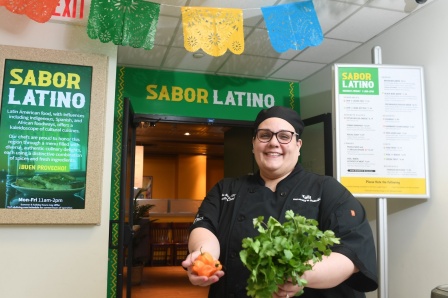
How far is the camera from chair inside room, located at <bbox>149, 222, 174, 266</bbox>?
8.34 meters

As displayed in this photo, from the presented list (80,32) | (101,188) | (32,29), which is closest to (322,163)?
(101,188)

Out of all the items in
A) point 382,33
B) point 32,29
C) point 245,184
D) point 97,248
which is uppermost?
point 382,33

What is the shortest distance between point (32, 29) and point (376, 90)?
2.56m

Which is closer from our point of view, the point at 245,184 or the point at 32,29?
the point at 245,184

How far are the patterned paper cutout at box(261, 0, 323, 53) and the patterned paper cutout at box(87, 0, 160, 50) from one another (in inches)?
31.3

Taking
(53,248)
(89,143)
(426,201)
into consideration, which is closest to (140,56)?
(89,143)

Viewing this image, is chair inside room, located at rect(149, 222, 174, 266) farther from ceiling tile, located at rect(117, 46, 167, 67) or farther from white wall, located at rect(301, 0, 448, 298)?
white wall, located at rect(301, 0, 448, 298)

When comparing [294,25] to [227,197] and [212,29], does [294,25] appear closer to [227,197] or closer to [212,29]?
[212,29]

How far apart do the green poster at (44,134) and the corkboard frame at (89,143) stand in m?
0.04

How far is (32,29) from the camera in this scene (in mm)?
2756

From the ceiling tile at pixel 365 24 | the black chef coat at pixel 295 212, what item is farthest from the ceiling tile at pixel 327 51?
the black chef coat at pixel 295 212

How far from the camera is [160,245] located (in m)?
8.36

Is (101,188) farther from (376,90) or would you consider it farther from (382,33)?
(382,33)

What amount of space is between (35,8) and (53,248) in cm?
156
